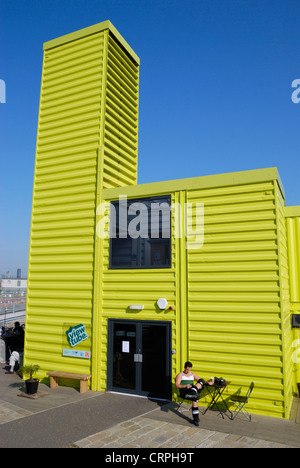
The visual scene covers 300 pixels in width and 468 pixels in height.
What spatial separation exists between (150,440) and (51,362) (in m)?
5.53

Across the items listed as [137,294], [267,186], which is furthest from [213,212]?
[137,294]

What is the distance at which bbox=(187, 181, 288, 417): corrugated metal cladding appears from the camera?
8516mm

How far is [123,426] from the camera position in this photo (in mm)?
7520

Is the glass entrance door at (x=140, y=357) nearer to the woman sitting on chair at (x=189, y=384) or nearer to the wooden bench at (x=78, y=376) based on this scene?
the wooden bench at (x=78, y=376)

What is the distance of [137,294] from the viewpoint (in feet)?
33.7

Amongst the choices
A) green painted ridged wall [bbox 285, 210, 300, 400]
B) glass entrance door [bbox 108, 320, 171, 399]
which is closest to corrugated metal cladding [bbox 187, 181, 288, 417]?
glass entrance door [bbox 108, 320, 171, 399]

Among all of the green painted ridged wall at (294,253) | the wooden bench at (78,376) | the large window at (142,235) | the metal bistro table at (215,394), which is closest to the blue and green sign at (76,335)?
the wooden bench at (78,376)

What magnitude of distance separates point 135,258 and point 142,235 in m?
0.71

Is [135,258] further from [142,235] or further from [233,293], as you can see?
[233,293]

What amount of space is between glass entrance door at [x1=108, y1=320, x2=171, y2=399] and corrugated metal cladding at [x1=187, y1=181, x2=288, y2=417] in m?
0.91

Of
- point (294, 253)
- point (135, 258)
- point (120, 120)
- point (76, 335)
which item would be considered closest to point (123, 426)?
point (76, 335)

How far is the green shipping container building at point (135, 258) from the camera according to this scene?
888 centimetres

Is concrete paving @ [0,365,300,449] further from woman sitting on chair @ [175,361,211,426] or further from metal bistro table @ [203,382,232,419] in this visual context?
woman sitting on chair @ [175,361,211,426]

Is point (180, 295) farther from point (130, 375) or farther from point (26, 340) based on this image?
point (26, 340)
